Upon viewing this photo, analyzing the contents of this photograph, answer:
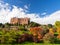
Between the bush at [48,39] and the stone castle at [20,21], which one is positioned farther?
the stone castle at [20,21]

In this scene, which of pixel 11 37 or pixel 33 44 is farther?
pixel 11 37

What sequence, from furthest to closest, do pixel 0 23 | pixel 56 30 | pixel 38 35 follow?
pixel 0 23 < pixel 56 30 < pixel 38 35

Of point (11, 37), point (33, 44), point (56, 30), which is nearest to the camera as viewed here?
point (33, 44)

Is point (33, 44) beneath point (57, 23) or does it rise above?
beneath

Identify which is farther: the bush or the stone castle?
the stone castle

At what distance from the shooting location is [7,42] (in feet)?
74.1

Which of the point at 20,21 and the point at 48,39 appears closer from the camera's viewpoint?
the point at 48,39

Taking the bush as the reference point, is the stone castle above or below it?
above

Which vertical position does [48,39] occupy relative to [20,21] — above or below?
below

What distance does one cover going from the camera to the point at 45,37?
2323cm

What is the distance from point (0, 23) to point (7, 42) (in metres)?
10.4

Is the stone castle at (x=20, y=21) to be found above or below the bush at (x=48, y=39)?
above

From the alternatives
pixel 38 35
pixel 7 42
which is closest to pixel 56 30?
pixel 38 35

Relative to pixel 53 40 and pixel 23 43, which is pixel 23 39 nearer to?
pixel 23 43
